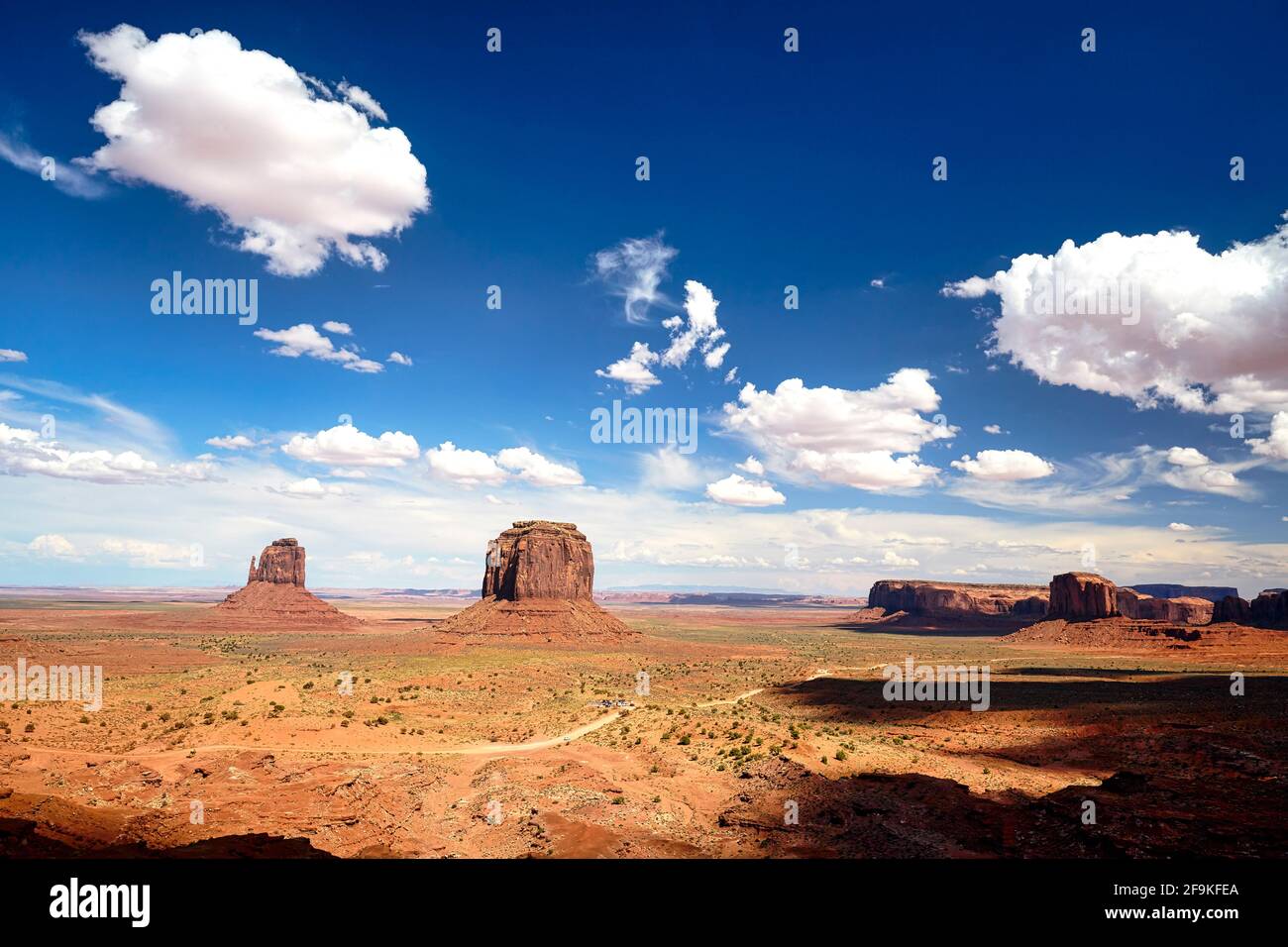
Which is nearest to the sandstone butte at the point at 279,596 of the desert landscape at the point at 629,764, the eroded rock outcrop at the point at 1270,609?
the desert landscape at the point at 629,764

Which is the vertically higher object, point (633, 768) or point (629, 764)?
point (633, 768)

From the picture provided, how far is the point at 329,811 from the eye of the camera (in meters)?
24.2

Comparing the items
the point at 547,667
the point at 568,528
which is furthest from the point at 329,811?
the point at 568,528

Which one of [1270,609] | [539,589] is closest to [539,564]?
[539,589]

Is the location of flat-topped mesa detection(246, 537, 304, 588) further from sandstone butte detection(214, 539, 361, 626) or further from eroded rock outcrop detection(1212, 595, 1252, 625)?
eroded rock outcrop detection(1212, 595, 1252, 625)

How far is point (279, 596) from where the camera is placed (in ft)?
550

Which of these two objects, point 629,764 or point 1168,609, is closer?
point 629,764

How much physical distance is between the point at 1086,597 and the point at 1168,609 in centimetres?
5958

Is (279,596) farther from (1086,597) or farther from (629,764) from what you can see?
(1086,597)
